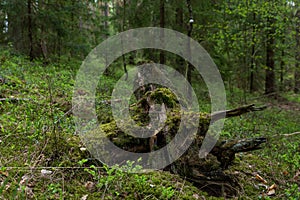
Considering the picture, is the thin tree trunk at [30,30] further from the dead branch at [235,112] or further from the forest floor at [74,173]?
the dead branch at [235,112]

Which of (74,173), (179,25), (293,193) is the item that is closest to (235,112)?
(293,193)

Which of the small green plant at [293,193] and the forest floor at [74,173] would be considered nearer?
the forest floor at [74,173]

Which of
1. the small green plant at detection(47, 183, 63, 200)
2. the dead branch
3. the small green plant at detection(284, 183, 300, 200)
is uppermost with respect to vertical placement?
the dead branch

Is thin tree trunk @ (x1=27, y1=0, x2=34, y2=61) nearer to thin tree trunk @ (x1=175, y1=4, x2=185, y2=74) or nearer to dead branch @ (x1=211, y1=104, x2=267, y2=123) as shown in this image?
thin tree trunk @ (x1=175, y1=4, x2=185, y2=74)

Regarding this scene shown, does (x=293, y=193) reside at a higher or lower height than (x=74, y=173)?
lower

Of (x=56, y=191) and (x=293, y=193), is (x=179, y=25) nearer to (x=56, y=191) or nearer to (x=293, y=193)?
(x=293, y=193)

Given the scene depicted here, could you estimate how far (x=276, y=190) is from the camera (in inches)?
143

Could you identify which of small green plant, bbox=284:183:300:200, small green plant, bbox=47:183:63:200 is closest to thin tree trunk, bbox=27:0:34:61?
small green plant, bbox=47:183:63:200

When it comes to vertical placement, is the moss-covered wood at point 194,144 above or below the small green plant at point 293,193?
above

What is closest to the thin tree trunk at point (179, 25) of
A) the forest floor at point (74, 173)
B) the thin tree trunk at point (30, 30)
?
the thin tree trunk at point (30, 30)

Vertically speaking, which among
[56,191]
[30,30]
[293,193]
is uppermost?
[30,30]

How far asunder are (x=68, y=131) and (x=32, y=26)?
9.54m

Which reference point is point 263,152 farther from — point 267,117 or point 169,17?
point 169,17

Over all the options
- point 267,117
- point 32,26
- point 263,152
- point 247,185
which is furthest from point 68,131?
point 32,26
